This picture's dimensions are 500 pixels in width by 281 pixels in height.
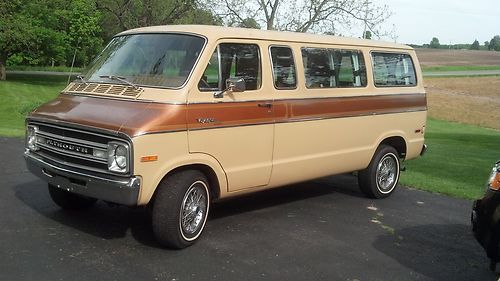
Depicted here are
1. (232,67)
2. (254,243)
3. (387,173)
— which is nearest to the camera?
(254,243)

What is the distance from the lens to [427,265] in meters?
5.64

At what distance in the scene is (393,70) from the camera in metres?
8.60

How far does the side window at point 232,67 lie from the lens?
5948 millimetres

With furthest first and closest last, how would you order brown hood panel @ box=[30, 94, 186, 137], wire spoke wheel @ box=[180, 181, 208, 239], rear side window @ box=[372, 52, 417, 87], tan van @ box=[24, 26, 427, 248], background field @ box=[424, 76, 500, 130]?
background field @ box=[424, 76, 500, 130] → rear side window @ box=[372, 52, 417, 87] → wire spoke wheel @ box=[180, 181, 208, 239] → tan van @ box=[24, 26, 427, 248] → brown hood panel @ box=[30, 94, 186, 137]

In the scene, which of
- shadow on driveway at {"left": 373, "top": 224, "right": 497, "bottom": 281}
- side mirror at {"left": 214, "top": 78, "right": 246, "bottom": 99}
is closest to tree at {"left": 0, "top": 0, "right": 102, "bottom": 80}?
side mirror at {"left": 214, "top": 78, "right": 246, "bottom": 99}

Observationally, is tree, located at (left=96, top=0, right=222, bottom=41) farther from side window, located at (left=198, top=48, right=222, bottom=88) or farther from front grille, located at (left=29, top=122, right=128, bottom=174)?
front grille, located at (left=29, top=122, right=128, bottom=174)

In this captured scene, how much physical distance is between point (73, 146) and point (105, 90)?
72 centimetres

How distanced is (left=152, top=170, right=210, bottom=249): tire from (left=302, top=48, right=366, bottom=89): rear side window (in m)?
2.12

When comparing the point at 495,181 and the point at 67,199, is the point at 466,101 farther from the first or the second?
the point at 67,199

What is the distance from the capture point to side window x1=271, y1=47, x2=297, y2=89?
6633 mm

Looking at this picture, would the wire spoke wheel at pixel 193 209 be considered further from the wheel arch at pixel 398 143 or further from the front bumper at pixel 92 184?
the wheel arch at pixel 398 143

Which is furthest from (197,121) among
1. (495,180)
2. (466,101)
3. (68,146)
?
(466,101)

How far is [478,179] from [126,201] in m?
7.59

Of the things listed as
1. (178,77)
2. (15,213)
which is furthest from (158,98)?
(15,213)
